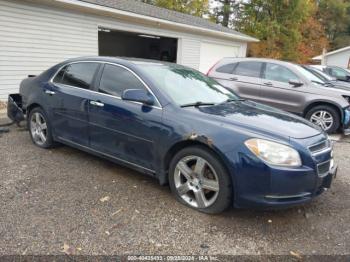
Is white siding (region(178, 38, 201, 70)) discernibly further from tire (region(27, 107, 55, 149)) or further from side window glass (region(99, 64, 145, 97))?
side window glass (region(99, 64, 145, 97))

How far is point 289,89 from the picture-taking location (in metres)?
7.64

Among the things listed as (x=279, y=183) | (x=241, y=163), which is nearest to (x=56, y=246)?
(x=241, y=163)

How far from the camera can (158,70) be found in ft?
13.3

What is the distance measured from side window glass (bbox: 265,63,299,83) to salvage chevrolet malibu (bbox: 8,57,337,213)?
3.94 m

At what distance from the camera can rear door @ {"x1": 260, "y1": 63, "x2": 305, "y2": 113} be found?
297 inches

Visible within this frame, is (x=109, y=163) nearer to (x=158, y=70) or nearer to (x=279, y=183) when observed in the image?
(x=158, y=70)

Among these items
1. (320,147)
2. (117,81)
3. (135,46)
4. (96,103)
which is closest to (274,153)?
(320,147)

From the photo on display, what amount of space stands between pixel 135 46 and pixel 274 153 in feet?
64.6

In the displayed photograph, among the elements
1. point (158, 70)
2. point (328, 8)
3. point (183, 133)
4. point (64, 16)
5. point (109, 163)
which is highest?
point (328, 8)

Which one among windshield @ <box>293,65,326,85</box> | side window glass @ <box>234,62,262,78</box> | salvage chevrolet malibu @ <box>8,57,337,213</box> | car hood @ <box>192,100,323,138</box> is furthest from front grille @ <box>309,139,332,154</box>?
side window glass @ <box>234,62,262,78</box>

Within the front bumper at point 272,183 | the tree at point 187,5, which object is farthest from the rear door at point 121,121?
the tree at point 187,5

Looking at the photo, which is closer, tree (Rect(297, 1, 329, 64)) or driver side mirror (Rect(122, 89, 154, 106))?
driver side mirror (Rect(122, 89, 154, 106))

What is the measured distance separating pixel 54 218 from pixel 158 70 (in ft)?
6.94

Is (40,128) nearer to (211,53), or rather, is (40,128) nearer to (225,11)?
(211,53)
